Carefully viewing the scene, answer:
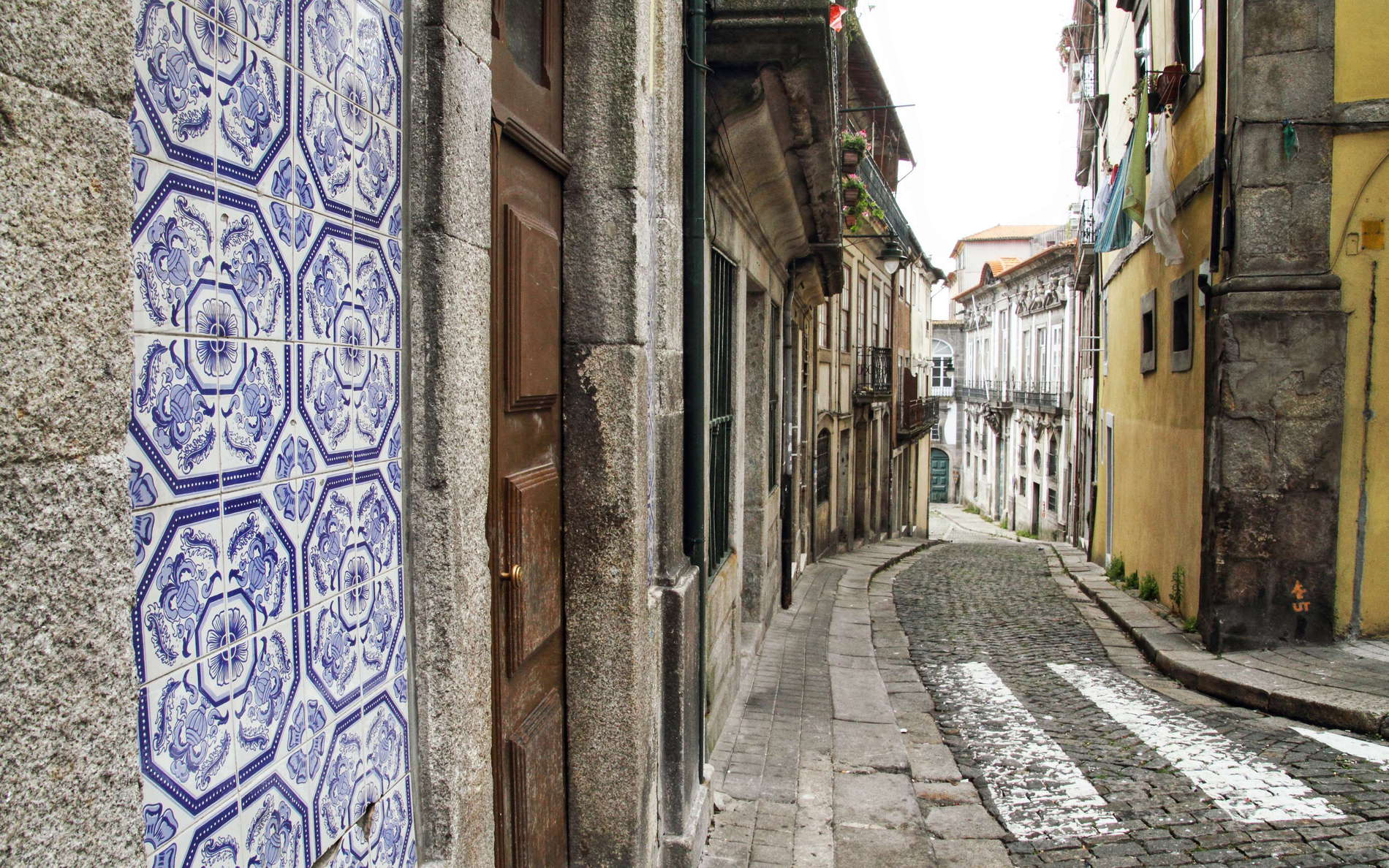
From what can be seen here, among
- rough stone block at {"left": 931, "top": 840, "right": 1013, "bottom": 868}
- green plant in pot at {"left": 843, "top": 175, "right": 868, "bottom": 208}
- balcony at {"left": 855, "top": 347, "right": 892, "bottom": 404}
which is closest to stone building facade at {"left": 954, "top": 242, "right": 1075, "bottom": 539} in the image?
balcony at {"left": 855, "top": 347, "right": 892, "bottom": 404}

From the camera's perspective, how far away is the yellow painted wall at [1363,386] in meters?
7.34

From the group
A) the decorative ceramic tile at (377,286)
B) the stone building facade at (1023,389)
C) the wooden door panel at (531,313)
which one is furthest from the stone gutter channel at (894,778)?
the stone building facade at (1023,389)

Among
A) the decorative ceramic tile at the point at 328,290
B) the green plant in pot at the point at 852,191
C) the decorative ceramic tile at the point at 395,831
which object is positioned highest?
the green plant in pot at the point at 852,191

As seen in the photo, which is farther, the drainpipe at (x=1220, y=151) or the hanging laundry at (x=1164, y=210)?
the hanging laundry at (x=1164, y=210)

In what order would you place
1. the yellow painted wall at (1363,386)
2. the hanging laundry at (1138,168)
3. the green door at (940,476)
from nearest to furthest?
the yellow painted wall at (1363,386), the hanging laundry at (1138,168), the green door at (940,476)

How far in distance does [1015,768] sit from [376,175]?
5.01 metres

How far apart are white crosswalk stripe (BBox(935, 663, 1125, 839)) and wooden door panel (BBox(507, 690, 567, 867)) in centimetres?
253

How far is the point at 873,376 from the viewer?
66.2 ft

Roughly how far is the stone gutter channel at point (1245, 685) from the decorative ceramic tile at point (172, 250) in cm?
643

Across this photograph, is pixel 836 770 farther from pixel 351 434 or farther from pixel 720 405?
pixel 351 434

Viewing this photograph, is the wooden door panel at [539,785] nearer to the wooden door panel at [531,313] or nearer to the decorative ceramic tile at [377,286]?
the wooden door panel at [531,313]

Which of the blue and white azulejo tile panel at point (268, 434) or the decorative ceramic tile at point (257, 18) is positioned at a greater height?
the decorative ceramic tile at point (257, 18)

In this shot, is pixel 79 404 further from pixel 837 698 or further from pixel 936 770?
pixel 837 698

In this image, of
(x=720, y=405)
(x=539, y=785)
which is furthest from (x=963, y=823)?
(x=539, y=785)
